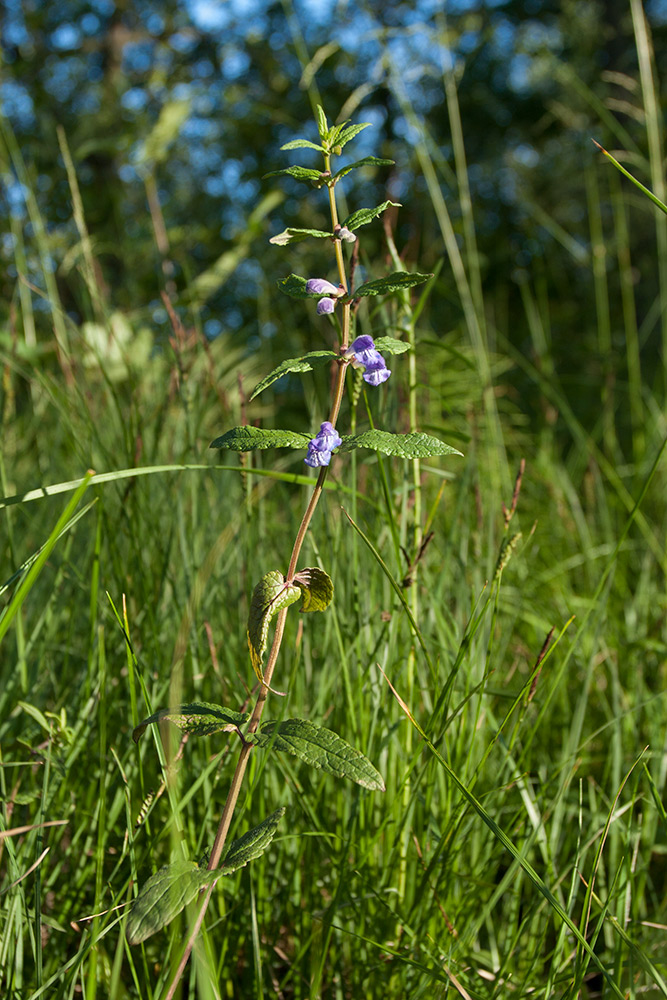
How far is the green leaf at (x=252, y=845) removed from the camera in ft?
1.70

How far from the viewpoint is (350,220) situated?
0.63 metres

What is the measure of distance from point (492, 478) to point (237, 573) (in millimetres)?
464

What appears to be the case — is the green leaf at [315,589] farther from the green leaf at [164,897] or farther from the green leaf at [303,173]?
the green leaf at [303,173]

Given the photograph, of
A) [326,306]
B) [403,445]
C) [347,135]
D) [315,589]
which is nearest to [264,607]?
[315,589]


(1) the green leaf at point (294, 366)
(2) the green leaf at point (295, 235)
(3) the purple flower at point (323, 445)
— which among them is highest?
(2) the green leaf at point (295, 235)

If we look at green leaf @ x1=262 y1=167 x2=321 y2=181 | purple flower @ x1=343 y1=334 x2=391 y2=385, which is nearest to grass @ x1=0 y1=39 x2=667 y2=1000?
purple flower @ x1=343 y1=334 x2=391 y2=385

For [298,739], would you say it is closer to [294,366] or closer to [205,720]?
[205,720]

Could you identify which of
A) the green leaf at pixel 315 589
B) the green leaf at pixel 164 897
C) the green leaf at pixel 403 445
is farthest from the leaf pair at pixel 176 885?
the green leaf at pixel 403 445

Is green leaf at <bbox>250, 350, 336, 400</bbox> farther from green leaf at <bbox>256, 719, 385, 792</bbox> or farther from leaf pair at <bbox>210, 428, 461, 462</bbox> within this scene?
green leaf at <bbox>256, 719, 385, 792</bbox>

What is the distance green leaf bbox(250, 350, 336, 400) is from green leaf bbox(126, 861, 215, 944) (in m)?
0.36

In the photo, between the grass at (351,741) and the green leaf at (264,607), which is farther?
the grass at (351,741)

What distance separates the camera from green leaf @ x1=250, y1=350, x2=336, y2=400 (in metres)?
0.56

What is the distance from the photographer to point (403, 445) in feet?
1.86

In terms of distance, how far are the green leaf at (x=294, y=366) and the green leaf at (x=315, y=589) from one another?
0.16m
